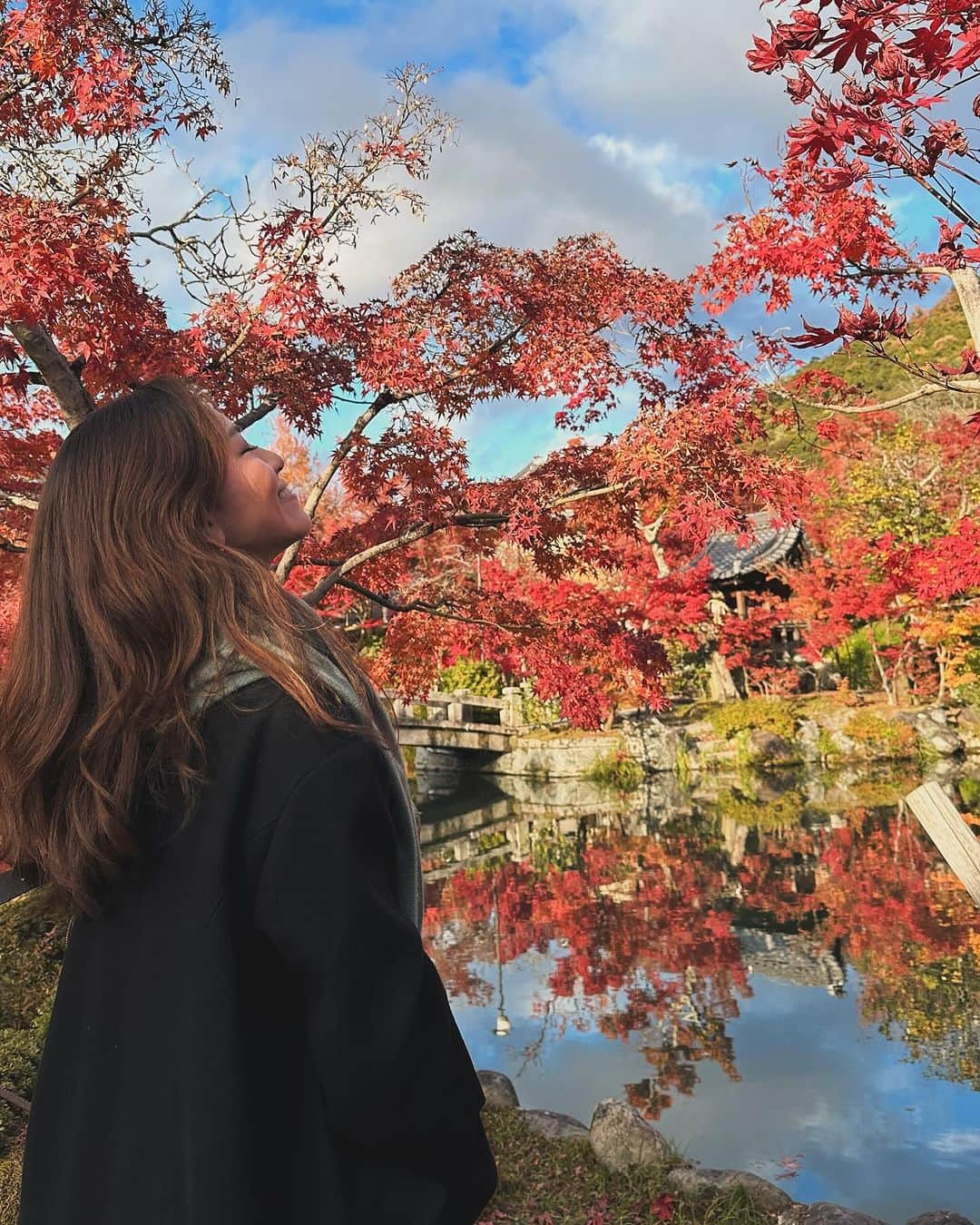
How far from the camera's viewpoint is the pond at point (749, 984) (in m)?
4.50

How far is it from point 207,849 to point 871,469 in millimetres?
17043

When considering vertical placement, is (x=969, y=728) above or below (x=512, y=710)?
below

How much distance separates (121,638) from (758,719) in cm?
1516

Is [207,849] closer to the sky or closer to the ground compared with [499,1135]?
closer to the sky

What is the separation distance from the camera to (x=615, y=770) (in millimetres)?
15344

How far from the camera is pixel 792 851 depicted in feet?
32.5

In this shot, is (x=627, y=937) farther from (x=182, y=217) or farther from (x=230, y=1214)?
(x=230, y=1214)

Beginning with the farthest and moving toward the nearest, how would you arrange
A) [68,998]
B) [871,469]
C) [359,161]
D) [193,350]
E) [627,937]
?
[871,469] < [627,937] < [359,161] < [193,350] < [68,998]

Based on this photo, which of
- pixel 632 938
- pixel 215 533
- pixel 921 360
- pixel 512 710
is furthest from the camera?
pixel 921 360

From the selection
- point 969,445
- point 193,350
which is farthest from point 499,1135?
point 969,445

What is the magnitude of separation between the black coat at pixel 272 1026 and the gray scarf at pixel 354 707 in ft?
0.06

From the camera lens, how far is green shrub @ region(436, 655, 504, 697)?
62.4ft

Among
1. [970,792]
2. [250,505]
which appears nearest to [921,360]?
[970,792]

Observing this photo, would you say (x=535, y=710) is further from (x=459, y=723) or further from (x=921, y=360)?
(x=921, y=360)
